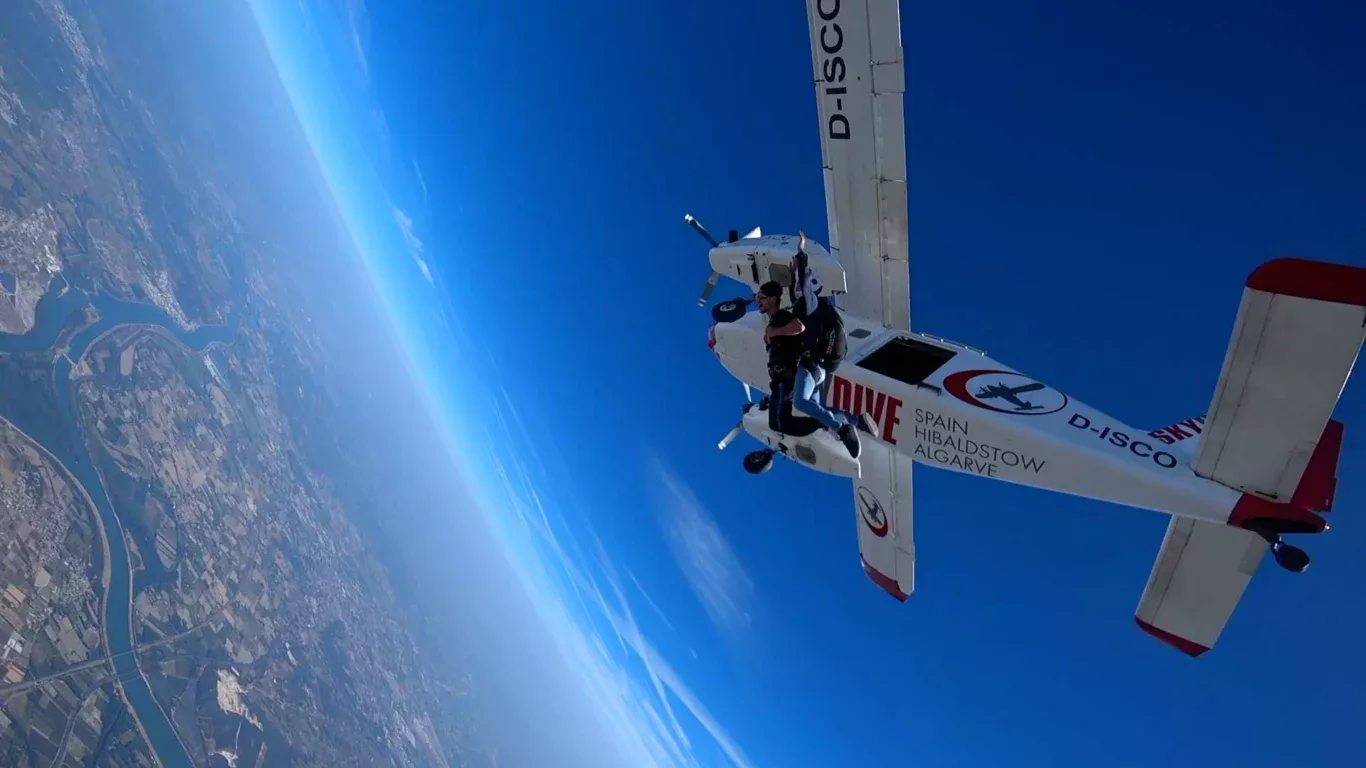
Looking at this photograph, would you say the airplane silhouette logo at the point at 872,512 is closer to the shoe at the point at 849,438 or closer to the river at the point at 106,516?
the shoe at the point at 849,438

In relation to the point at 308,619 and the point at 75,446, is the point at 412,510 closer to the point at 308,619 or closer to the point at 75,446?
the point at 308,619

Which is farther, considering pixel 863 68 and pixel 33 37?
pixel 33 37

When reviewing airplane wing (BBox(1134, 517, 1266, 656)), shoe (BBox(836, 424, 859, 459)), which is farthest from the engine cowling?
airplane wing (BBox(1134, 517, 1266, 656))

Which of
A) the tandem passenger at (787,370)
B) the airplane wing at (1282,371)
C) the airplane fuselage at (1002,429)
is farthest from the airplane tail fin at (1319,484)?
the tandem passenger at (787,370)

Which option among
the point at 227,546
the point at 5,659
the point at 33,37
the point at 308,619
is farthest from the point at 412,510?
the point at 5,659

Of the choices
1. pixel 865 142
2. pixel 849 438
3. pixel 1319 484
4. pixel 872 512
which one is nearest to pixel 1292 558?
pixel 1319 484

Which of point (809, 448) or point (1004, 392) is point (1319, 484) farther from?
point (809, 448)
